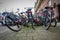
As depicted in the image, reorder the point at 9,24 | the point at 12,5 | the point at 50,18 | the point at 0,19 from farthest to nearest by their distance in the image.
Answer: the point at 12,5, the point at 0,19, the point at 9,24, the point at 50,18

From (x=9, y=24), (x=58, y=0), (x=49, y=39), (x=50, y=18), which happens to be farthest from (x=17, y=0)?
(x=49, y=39)

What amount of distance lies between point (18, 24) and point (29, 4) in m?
0.70

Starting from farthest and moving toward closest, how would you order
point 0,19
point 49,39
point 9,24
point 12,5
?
point 12,5, point 0,19, point 9,24, point 49,39

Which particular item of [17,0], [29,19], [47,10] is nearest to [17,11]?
[17,0]

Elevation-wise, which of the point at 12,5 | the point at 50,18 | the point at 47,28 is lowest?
the point at 47,28

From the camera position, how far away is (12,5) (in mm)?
4062

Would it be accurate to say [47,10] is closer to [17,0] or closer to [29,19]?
[29,19]

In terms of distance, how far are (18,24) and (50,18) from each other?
1184 mm

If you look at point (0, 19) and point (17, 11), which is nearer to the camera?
point (0, 19)

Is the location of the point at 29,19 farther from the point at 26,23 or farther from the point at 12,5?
the point at 12,5

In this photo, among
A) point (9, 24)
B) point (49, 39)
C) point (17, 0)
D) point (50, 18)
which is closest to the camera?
point (49, 39)

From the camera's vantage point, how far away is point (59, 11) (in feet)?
19.5

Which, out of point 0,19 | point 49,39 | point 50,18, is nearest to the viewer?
point 49,39

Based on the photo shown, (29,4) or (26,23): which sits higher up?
(29,4)
